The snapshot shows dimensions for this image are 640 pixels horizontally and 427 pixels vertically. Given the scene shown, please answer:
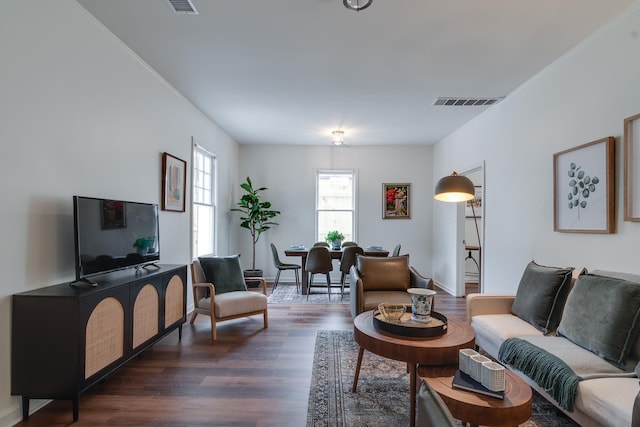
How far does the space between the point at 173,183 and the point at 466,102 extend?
378 cm

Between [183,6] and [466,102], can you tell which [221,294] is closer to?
[183,6]

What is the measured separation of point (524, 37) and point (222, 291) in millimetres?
3905

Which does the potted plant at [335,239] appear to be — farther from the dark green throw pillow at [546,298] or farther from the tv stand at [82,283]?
the tv stand at [82,283]

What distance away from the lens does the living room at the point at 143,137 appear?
2.12m

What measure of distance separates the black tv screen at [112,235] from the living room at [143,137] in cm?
22

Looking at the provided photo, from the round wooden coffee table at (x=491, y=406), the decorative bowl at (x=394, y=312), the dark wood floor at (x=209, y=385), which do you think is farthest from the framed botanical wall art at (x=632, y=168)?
the dark wood floor at (x=209, y=385)

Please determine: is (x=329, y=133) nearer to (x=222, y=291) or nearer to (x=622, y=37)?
(x=222, y=291)

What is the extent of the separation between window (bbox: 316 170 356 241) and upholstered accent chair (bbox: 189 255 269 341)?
3052mm

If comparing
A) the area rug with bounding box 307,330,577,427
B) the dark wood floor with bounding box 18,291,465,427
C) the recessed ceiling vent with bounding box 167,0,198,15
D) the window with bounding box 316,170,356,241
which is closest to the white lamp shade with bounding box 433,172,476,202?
the area rug with bounding box 307,330,577,427

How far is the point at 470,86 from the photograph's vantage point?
3.89 meters

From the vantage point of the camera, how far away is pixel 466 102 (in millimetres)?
4391

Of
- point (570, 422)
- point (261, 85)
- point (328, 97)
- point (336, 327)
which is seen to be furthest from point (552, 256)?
point (261, 85)

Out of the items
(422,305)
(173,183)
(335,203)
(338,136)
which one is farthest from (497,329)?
(335,203)

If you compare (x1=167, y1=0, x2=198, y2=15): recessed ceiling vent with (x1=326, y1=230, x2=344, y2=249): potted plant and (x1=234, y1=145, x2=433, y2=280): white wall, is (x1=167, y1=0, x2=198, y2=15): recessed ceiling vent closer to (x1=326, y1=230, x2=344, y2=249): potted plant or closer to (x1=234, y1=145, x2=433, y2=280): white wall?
(x1=326, y1=230, x2=344, y2=249): potted plant
